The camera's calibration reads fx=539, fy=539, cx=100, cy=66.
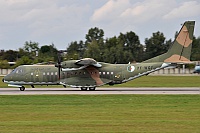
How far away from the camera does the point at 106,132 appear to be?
2027 cm

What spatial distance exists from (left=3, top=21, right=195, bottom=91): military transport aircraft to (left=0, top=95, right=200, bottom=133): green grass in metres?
16.3

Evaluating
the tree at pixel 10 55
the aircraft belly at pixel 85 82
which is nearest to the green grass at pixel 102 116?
the aircraft belly at pixel 85 82

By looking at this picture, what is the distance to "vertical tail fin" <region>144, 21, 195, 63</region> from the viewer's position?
51781mm

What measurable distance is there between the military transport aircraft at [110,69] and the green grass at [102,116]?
16258mm

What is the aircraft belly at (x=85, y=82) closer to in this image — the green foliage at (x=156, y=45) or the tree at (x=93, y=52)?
the tree at (x=93, y=52)

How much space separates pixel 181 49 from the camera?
52000mm

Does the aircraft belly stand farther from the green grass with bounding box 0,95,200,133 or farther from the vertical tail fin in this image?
the green grass with bounding box 0,95,200,133

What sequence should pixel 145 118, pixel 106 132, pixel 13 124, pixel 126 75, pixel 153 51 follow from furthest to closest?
pixel 153 51
pixel 126 75
pixel 145 118
pixel 13 124
pixel 106 132

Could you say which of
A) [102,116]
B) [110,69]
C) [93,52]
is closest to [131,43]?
[93,52]

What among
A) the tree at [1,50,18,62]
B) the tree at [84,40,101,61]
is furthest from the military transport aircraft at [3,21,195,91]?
the tree at [1,50,18,62]

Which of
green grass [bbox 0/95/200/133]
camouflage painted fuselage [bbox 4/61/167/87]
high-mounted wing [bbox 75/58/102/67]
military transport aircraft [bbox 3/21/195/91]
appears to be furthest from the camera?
camouflage painted fuselage [bbox 4/61/167/87]

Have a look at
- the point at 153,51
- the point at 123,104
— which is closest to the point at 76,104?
the point at 123,104

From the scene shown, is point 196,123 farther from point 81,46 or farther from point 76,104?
point 81,46

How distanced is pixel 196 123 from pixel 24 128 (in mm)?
7229
